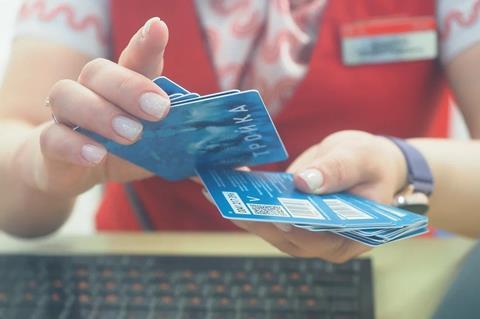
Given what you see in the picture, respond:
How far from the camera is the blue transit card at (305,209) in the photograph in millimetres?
341

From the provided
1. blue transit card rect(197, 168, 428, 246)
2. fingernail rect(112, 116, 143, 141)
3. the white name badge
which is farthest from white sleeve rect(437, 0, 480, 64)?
fingernail rect(112, 116, 143, 141)

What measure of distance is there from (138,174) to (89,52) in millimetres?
155

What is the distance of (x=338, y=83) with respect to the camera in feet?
2.02

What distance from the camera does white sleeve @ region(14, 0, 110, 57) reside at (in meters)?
0.63

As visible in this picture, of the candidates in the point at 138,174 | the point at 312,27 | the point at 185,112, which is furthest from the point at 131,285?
the point at 312,27

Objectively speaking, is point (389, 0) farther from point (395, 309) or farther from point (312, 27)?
point (395, 309)

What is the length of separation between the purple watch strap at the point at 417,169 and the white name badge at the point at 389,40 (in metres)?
0.12

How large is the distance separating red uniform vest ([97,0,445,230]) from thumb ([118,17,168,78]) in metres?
0.19

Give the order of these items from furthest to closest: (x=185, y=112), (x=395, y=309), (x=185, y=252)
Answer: (x=185, y=252) → (x=395, y=309) → (x=185, y=112)

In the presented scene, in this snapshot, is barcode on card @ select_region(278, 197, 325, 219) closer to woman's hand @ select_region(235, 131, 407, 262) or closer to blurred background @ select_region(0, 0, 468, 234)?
woman's hand @ select_region(235, 131, 407, 262)

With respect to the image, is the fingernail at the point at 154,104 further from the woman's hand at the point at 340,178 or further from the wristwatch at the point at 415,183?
the wristwatch at the point at 415,183

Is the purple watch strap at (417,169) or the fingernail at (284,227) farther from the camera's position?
the purple watch strap at (417,169)

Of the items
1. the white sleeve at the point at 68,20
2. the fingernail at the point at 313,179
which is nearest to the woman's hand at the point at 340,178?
the fingernail at the point at 313,179

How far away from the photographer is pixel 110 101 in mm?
365
